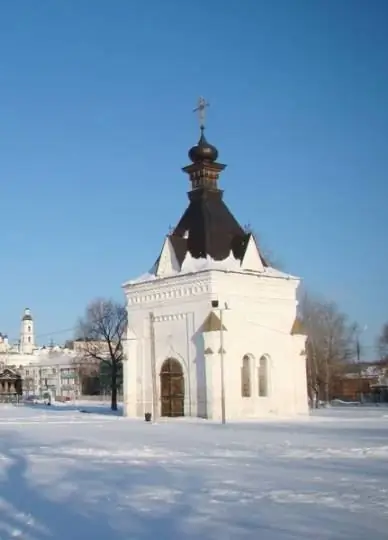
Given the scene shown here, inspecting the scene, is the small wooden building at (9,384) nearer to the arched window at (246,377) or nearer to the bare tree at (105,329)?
the bare tree at (105,329)

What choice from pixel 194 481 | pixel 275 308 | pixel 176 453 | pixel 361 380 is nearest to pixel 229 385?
pixel 275 308

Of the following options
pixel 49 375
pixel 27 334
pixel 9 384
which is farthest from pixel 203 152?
pixel 27 334

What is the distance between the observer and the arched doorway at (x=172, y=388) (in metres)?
37.8

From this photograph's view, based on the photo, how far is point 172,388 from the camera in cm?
3819

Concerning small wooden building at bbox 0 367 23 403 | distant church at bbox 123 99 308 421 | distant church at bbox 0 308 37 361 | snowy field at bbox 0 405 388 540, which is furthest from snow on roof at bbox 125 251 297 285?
distant church at bbox 0 308 37 361

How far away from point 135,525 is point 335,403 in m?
53.4

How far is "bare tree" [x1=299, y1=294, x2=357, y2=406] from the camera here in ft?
176

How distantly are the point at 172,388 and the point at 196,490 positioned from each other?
26.7 metres

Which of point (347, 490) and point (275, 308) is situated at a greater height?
point (275, 308)

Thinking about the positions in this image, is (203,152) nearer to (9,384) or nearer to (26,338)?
(9,384)

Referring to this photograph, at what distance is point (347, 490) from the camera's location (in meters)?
11.5

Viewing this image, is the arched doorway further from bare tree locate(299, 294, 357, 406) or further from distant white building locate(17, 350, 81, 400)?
distant white building locate(17, 350, 81, 400)

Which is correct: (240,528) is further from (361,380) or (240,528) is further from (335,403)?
(361,380)

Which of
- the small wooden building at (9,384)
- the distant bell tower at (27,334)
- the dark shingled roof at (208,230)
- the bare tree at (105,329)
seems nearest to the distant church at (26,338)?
the distant bell tower at (27,334)
